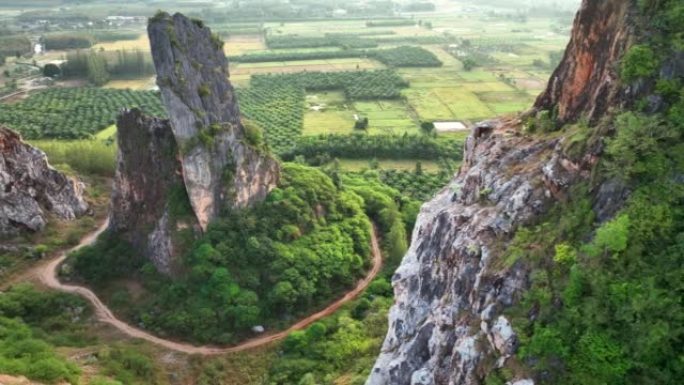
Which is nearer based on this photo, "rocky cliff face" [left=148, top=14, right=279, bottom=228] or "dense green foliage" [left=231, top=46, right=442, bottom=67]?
"rocky cliff face" [left=148, top=14, right=279, bottom=228]

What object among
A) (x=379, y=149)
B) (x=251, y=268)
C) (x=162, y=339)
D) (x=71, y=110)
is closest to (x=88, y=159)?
(x=251, y=268)

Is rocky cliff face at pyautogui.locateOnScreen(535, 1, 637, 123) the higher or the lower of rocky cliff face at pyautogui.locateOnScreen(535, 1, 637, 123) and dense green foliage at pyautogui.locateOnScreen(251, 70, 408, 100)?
the higher

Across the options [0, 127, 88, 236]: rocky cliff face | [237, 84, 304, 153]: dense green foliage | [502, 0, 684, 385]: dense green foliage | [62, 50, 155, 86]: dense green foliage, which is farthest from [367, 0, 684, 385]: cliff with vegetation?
[62, 50, 155, 86]: dense green foliage

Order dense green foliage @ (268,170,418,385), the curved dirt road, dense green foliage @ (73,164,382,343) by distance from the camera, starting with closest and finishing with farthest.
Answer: dense green foliage @ (268,170,418,385), the curved dirt road, dense green foliage @ (73,164,382,343)

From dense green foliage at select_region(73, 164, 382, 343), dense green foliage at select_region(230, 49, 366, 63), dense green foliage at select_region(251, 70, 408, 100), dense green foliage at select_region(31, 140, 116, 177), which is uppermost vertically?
dense green foliage at select_region(230, 49, 366, 63)

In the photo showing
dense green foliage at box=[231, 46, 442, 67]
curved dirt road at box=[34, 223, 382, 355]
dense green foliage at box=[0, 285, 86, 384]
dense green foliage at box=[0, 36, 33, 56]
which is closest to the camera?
dense green foliage at box=[0, 285, 86, 384]

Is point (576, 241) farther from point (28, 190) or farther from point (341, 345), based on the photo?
point (28, 190)

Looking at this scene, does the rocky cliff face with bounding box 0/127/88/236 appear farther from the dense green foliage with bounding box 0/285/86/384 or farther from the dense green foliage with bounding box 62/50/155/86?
the dense green foliage with bounding box 62/50/155/86
